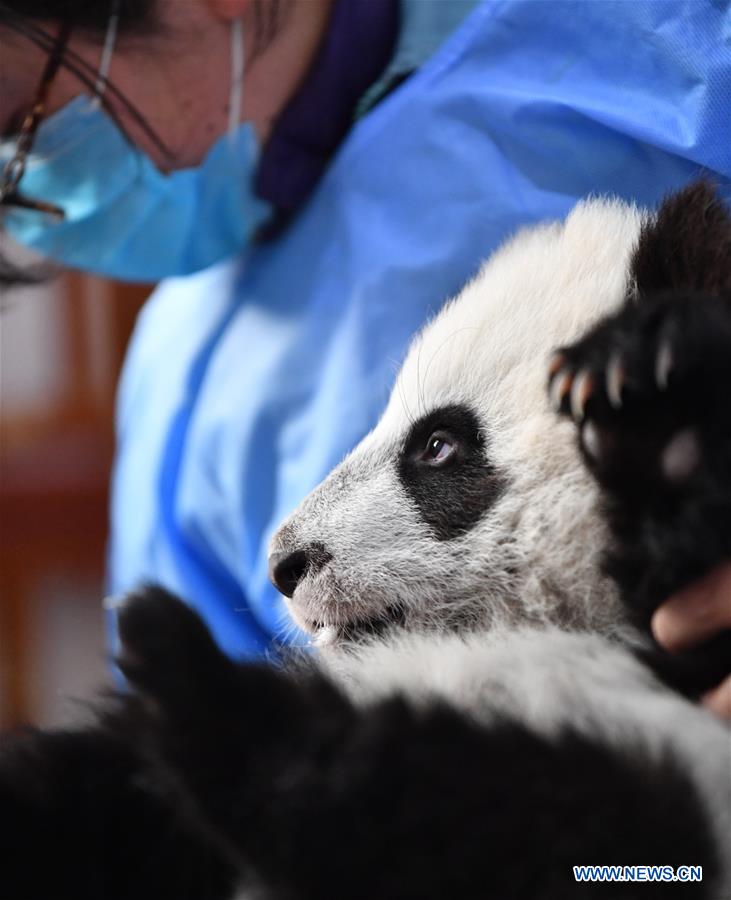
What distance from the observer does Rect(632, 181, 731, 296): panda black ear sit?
33.8 inches

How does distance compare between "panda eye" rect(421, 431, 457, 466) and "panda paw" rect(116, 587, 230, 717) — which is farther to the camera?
"panda eye" rect(421, 431, 457, 466)

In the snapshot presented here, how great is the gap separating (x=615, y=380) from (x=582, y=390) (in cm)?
3

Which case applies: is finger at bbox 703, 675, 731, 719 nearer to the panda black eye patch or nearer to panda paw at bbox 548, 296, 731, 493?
panda paw at bbox 548, 296, 731, 493

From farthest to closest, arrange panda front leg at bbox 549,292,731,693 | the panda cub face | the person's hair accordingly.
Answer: the person's hair
the panda cub face
panda front leg at bbox 549,292,731,693

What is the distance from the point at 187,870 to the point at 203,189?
1.10 meters

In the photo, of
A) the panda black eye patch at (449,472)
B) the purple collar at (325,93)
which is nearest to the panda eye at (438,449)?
the panda black eye patch at (449,472)

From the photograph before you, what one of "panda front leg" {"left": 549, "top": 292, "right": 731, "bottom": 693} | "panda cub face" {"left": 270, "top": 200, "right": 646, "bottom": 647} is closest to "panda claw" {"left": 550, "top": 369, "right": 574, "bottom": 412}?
"panda front leg" {"left": 549, "top": 292, "right": 731, "bottom": 693}

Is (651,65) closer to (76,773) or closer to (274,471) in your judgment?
(274,471)

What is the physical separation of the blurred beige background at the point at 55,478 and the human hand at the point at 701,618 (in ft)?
10.3

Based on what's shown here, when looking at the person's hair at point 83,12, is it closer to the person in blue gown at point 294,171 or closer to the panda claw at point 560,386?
the person in blue gown at point 294,171

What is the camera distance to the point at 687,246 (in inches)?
34.2

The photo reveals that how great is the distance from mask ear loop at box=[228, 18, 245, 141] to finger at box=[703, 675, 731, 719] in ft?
3.74

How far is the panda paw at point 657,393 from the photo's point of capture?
632 mm

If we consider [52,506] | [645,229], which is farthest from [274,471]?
[52,506]
